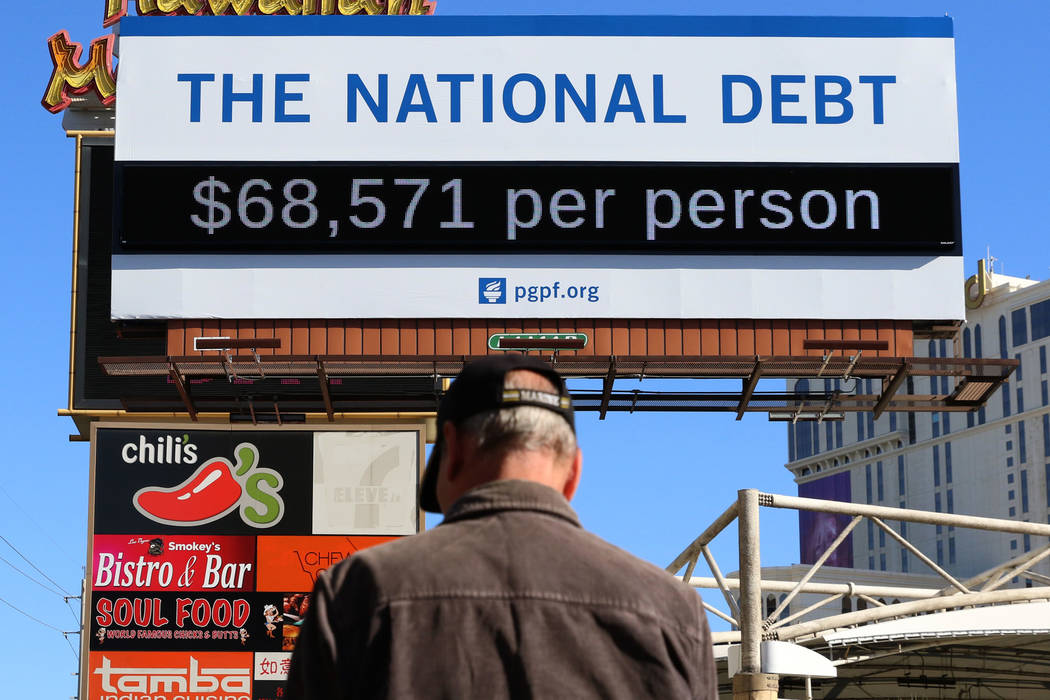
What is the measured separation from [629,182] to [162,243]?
18.7 feet

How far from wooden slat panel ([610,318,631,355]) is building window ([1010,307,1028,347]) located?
4142 inches

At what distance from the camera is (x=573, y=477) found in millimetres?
2906

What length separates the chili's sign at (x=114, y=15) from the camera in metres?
25.2

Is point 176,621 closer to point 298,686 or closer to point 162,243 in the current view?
point 162,243

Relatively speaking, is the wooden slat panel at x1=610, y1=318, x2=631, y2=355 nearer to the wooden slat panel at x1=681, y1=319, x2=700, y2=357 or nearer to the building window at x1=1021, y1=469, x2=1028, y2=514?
the wooden slat panel at x1=681, y1=319, x2=700, y2=357

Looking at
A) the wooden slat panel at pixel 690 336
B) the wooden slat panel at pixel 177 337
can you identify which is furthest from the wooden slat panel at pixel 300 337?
the wooden slat panel at pixel 690 336

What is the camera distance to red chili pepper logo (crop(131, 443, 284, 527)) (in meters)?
24.9

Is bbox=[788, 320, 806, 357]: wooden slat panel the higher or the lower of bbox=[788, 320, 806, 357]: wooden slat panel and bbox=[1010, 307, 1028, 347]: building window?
the lower

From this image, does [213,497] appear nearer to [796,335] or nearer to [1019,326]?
[796,335]

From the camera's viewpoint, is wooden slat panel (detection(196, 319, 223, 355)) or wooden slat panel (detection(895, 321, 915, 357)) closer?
wooden slat panel (detection(895, 321, 915, 357))

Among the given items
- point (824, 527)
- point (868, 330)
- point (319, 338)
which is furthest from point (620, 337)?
point (824, 527)

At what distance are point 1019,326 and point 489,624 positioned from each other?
401ft

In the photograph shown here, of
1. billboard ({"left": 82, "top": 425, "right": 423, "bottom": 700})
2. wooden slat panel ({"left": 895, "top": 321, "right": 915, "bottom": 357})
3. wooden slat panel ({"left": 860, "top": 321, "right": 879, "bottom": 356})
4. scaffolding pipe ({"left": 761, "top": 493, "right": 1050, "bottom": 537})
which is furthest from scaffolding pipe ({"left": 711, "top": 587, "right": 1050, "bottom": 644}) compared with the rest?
billboard ({"left": 82, "top": 425, "right": 423, "bottom": 700})

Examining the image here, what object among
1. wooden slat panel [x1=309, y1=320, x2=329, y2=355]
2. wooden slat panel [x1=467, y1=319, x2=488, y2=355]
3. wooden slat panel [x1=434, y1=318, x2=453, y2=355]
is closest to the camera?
wooden slat panel [x1=467, y1=319, x2=488, y2=355]
